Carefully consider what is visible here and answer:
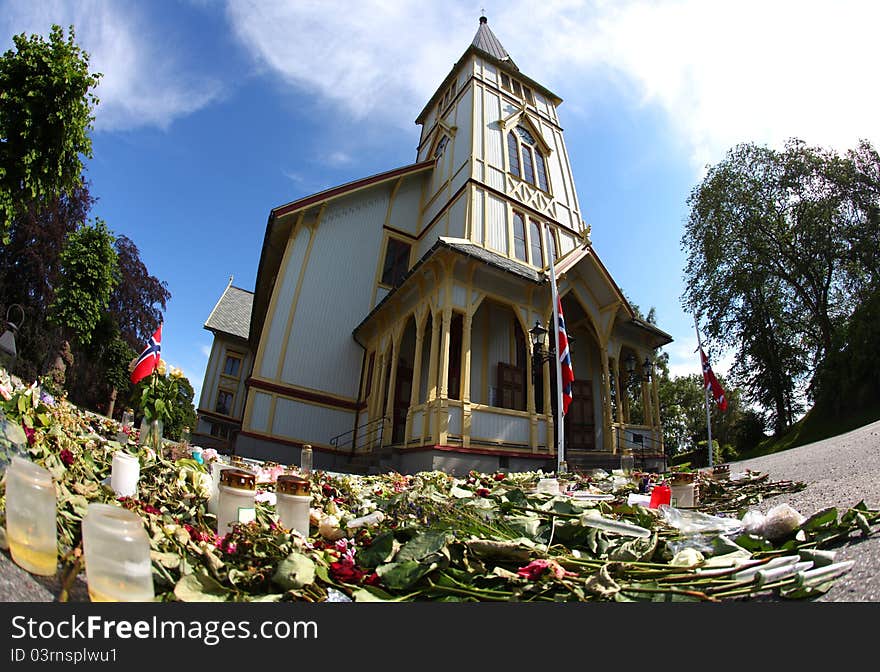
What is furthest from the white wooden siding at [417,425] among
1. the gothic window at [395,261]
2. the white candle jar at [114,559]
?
the white candle jar at [114,559]

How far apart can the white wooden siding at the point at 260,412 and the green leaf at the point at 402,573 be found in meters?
13.6

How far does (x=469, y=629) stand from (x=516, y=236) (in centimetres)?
1589

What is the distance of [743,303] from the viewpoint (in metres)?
27.2

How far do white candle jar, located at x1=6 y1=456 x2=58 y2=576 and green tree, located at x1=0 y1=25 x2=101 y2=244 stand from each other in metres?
14.1

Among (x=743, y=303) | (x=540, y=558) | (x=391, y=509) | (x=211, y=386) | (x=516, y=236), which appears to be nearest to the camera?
(x=540, y=558)

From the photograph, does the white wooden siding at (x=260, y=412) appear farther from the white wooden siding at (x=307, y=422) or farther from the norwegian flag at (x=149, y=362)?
the norwegian flag at (x=149, y=362)

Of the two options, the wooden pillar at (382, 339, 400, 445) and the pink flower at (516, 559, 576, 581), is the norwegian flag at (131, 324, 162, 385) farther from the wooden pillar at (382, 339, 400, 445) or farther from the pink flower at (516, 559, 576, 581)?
the wooden pillar at (382, 339, 400, 445)

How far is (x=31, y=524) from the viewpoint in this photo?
5.21 feet

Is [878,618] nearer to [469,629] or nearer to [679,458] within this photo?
[469,629]

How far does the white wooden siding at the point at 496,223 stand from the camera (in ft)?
51.0

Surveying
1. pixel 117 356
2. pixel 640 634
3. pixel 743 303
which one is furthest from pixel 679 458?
pixel 117 356

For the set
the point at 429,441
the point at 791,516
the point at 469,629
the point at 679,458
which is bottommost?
the point at 469,629

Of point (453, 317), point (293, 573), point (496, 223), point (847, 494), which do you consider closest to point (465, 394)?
point (453, 317)

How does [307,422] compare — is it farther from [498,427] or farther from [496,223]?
[496,223]
